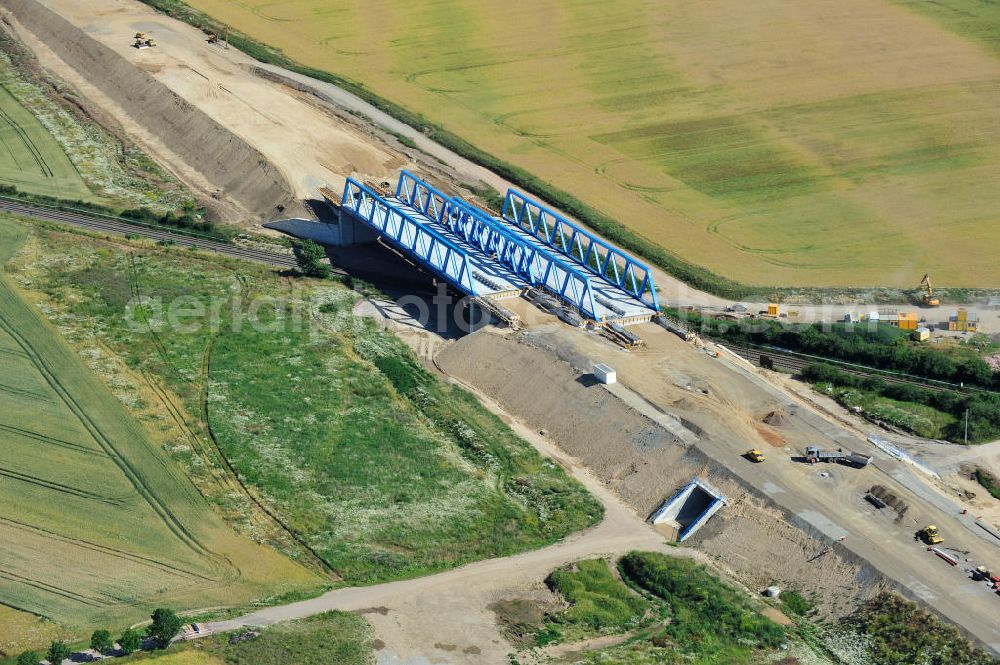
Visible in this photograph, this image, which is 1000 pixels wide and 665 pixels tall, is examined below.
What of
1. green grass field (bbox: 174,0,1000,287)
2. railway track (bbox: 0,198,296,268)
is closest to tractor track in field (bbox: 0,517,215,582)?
railway track (bbox: 0,198,296,268)

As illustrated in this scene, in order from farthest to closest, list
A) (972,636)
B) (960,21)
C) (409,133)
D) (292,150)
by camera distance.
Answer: (960,21)
(409,133)
(292,150)
(972,636)

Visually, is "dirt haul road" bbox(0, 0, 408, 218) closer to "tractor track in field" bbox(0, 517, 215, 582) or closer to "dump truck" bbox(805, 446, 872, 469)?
"tractor track in field" bbox(0, 517, 215, 582)

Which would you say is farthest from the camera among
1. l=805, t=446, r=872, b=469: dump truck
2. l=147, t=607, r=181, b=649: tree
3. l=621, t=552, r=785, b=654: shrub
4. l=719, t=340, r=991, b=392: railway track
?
l=719, t=340, r=991, b=392: railway track

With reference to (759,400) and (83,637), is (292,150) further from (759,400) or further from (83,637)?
(83,637)

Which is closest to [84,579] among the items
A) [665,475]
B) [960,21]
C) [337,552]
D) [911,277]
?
[337,552]

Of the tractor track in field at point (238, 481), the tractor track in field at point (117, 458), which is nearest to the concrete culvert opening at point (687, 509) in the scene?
the tractor track in field at point (238, 481)

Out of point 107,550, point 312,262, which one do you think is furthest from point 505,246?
point 107,550
